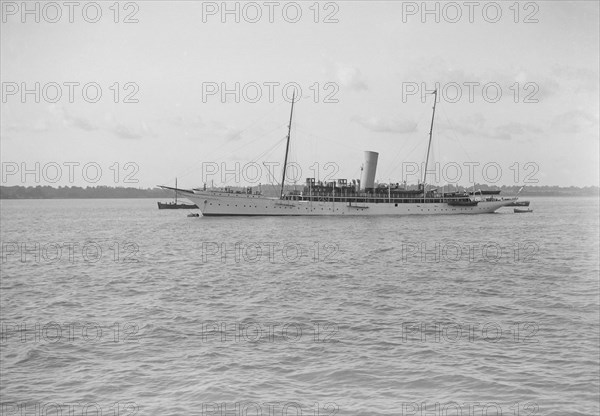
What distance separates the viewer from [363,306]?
18.7 meters

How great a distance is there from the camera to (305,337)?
14516 millimetres

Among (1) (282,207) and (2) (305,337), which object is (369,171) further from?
(2) (305,337)

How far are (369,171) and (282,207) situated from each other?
684 inches

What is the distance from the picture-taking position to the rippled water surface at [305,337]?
1060cm

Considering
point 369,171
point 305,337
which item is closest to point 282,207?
point 369,171

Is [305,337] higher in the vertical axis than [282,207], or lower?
lower

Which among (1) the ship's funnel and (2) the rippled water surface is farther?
(1) the ship's funnel

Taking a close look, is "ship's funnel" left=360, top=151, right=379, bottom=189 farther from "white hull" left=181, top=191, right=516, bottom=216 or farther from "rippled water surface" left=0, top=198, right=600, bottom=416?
"rippled water surface" left=0, top=198, right=600, bottom=416

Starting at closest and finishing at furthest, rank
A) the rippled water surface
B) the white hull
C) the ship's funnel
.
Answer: the rippled water surface → the white hull → the ship's funnel

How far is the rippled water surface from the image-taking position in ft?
34.8

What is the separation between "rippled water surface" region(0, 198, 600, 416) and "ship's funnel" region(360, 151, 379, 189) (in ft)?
190

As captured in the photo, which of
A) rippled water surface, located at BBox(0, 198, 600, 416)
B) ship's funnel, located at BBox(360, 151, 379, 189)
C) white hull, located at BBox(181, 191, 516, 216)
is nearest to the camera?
rippled water surface, located at BBox(0, 198, 600, 416)

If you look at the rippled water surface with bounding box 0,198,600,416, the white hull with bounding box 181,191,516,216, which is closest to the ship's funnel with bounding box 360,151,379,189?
the white hull with bounding box 181,191,516,216

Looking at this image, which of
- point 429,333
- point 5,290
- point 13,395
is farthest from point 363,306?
point 5,290
